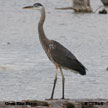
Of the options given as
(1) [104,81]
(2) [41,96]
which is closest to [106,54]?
(1) [104,81]

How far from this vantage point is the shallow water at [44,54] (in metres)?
10.3

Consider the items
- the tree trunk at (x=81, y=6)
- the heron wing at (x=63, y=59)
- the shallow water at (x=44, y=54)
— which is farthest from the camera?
the tree trunk at (x=81, y=6)

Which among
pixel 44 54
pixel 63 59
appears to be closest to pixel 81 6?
pixel 44 54

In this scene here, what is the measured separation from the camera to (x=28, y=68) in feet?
40.4

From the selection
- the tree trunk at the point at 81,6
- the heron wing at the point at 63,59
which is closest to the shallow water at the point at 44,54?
the tree trunk at the point at 81,6

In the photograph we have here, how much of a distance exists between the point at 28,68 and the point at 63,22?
8.50 m

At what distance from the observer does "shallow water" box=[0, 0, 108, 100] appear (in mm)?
10328

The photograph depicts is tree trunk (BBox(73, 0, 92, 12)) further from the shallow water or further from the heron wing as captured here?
the heron wing

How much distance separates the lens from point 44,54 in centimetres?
1416

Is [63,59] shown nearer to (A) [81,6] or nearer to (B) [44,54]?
(B) [44,54]

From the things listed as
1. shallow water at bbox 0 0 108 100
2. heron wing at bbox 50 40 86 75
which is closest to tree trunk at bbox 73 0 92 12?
shallow water at bbox 0 0 108 100

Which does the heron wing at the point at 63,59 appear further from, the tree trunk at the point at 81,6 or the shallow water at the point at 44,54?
the tree trunk at the point at 81,6

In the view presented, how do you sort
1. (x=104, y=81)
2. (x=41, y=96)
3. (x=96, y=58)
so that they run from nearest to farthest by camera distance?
(x=41, y=96)
(x=104, y=81)
(x=96, y=58)

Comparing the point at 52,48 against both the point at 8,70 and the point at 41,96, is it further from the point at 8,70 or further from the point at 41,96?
the point at 8,70
